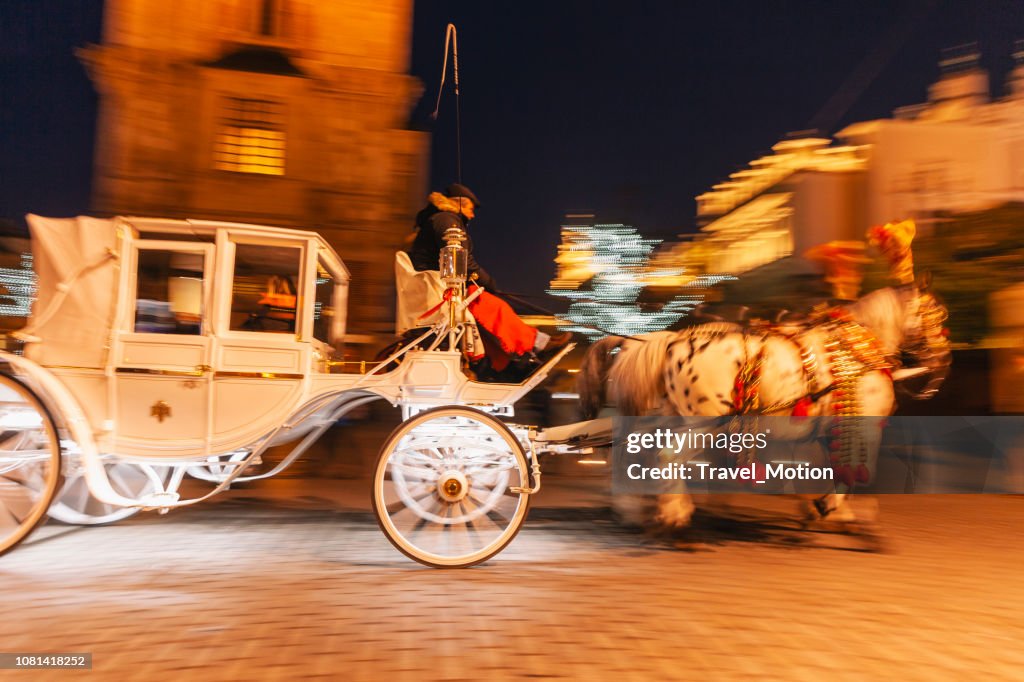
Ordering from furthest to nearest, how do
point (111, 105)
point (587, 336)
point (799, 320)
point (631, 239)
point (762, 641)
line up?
point (631, 239)
point (111, 105)
point (587, 336)
point (799, 320)
point (762, 641)

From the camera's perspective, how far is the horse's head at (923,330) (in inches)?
162

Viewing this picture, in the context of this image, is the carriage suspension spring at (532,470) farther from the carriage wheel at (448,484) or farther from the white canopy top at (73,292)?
the white canopy top at (73,292)

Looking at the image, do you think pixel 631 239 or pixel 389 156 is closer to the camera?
pixel 389 156

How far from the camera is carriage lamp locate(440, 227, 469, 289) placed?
3.53 metres

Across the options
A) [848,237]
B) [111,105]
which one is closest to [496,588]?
[111,105]

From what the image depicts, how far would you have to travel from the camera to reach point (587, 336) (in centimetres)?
516

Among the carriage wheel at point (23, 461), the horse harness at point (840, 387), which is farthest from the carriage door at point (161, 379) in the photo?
the horse harness at point (840, 387)

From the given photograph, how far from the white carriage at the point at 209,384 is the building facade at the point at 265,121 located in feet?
19.5

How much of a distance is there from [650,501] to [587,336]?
1.37m

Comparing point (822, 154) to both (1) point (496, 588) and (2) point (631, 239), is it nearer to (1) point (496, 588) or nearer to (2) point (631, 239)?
(2) point (631, 239)

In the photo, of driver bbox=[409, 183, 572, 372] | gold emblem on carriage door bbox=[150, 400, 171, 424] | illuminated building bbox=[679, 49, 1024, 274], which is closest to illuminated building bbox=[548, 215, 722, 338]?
illuminated building bbox=[679, 49, 1024, 274]

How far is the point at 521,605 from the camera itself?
296 cm

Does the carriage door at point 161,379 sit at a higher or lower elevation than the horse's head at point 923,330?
lower

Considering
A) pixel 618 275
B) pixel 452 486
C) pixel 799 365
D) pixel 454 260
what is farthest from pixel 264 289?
pixel 618 275
